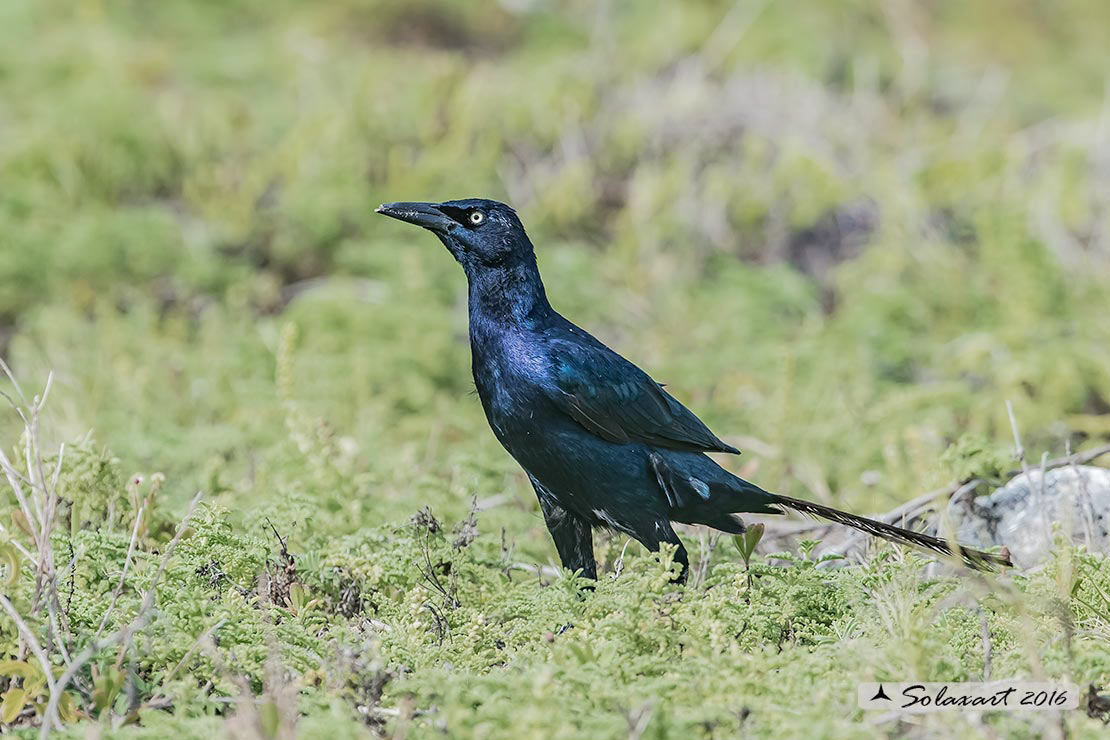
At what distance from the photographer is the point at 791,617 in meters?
3.08

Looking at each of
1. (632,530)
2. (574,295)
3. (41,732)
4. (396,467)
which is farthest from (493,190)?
(41,732)

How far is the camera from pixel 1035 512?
3.89 m

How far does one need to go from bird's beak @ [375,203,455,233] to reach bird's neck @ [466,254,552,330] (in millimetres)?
184

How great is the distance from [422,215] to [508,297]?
391 millimetres

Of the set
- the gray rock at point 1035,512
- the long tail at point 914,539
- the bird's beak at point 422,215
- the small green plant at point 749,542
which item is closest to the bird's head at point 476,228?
the bird's beak at point 422,215

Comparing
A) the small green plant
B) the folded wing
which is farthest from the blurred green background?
the small green plant

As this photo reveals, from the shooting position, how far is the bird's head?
12.2 ft

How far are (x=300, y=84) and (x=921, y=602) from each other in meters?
6.28

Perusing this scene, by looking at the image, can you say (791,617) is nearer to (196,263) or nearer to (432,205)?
(432,205)

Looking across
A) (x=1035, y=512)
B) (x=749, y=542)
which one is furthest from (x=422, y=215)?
(x=1035, y=512)

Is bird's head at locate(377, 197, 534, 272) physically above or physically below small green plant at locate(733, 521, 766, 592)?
above

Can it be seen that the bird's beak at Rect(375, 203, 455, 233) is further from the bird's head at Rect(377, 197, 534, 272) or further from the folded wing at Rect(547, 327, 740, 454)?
the folded wing at Rect(547, 327, 740, 454)

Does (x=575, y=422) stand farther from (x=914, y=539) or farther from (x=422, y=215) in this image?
(x=914, y=539)

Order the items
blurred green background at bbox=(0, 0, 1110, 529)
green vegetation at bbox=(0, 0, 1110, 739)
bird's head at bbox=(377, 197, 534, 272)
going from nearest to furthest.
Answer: green vegetation at bbox=(0, 0, 1110, 739) → bird's head at bbox=(377, 197, 534, 272) → blurred green background at bbox=(0, 0, 1110, 529)
